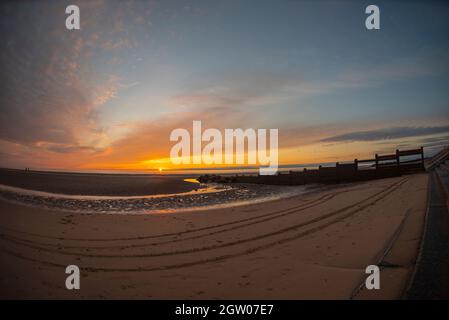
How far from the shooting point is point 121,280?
12.7 feet

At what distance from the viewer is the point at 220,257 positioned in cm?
474

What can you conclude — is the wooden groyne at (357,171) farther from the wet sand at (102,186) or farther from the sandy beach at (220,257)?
the sandy beach at (220,257)

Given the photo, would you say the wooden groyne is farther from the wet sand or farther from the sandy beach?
the sandy beach

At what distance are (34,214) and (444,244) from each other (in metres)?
13.5

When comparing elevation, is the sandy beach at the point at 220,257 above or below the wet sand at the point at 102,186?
above

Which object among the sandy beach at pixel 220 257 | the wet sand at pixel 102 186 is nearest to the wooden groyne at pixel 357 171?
the wet sand at pixel 102 186

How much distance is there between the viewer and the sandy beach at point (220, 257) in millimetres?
3346

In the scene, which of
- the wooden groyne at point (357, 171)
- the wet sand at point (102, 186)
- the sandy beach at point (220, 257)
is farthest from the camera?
the wet sand at point (102, 186)

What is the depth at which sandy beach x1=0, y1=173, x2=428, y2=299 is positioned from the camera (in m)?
3.35

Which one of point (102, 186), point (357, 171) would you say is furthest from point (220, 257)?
point (102, 186)

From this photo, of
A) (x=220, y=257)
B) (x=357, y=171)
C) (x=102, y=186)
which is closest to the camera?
(x=220, y=257)

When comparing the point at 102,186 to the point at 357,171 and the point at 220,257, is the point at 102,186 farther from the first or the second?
the point at 357,171
